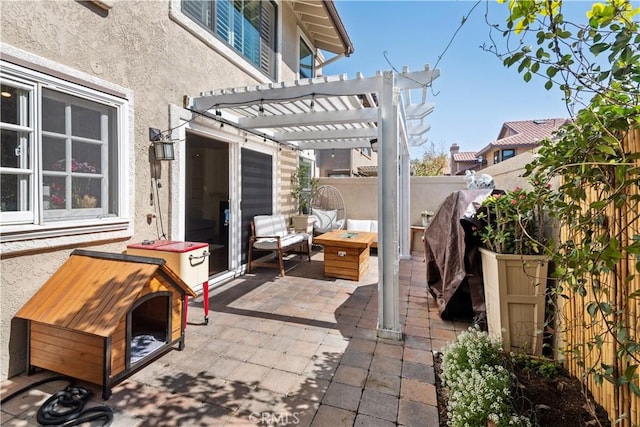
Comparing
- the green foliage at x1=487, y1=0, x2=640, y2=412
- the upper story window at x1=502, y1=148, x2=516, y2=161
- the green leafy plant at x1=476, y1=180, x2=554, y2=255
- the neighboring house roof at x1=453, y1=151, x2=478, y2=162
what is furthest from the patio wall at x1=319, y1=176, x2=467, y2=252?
the neighboring house roof at x1=453, y1=151, x2=478, y2=162

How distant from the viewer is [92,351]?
2.23 meters

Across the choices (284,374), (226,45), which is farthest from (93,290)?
(226,45)

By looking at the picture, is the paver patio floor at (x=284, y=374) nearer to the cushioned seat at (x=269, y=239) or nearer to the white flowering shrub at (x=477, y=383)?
the white flowering shrub at (x=477, y=383)

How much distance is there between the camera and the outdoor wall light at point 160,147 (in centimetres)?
351

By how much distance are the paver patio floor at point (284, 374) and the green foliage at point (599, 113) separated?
1.28m

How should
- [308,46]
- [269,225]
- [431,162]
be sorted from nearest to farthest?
[269,225] → [308,46] → [431,162]

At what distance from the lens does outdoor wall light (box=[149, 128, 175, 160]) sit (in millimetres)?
3506

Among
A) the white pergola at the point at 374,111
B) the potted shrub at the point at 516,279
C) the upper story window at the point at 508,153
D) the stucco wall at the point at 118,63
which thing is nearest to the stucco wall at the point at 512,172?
the potted shrub at the point at 516,279

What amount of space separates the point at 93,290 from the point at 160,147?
69.6 inches

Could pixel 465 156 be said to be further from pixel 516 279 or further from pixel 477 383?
pixel 477 383

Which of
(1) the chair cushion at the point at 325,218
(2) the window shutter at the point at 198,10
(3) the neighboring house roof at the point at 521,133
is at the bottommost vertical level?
(1) the chair cushion at the point at 325,218

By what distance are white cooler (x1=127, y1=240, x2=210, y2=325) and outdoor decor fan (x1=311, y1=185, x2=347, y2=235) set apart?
15.5 ft

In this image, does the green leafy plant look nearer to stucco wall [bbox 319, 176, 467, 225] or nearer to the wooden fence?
the wooden fence

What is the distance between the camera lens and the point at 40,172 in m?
2.48
